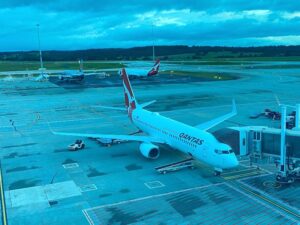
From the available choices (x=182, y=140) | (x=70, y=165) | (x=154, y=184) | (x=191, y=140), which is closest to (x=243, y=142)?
(x=191, y=140)

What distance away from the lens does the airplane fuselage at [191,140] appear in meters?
29.2

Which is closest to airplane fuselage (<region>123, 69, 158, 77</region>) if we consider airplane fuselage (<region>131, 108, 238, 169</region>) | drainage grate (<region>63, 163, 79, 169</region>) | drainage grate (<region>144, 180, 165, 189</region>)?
airplane fuselage (<region>131, 108, 238, 169</region>)

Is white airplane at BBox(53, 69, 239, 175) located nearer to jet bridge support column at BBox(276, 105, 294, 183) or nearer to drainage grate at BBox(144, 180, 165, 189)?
jet bridge support column at BBox(276, 105, 294, 183)

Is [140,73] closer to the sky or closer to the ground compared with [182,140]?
closer to the sky

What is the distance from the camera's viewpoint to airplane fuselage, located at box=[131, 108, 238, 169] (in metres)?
29.2

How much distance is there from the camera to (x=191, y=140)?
106ft

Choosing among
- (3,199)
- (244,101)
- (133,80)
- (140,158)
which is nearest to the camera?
(3,199)

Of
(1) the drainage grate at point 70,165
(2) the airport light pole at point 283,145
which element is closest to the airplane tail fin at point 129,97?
(1) the drainage grate at point 70,165

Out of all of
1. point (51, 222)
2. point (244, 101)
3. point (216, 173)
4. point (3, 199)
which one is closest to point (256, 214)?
point (216, 173)

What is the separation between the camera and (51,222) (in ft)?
79.8

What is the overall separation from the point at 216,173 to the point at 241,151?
2.94m

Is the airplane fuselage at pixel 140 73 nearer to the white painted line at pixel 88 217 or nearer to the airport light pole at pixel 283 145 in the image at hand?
the airport light pole at pixel 283 145

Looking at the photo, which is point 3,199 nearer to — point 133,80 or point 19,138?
point 19,138

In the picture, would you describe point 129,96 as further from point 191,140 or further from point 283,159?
point 283,159
